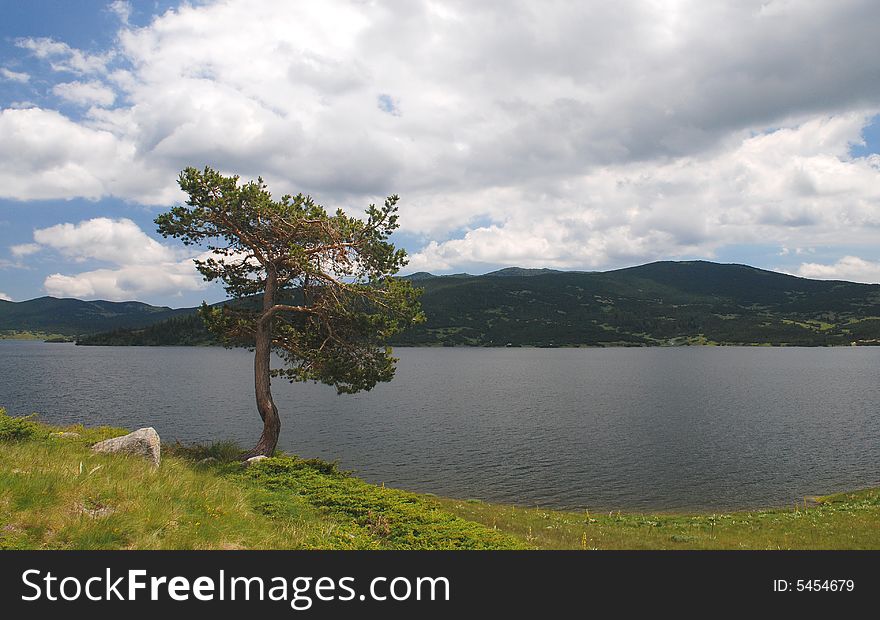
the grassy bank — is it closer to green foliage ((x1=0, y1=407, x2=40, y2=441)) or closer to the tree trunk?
green foliage ((x1=0, y1=407, x2=40, y2=441))

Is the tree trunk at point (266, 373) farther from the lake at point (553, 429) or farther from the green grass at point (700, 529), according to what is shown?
the lake at point (553, 429)

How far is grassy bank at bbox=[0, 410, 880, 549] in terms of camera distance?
10672 millimetres

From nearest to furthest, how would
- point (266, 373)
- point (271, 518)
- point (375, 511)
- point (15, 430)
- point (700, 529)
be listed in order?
point (271, 518) → point (375, 511) → point (15, 430) → point (700, 529) → point (266, 373)

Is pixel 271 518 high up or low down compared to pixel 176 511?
down

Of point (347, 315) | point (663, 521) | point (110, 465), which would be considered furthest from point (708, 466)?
point (110, 465)

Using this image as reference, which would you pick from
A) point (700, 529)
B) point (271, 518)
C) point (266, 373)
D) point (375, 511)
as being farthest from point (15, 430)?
point (700, 529)

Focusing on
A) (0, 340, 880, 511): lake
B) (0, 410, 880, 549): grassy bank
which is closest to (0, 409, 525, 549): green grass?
(0, 410, 880, 549): grassy bank

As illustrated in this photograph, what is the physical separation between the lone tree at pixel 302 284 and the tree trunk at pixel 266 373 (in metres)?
0.06

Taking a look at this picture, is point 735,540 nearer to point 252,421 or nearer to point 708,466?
point 708,466

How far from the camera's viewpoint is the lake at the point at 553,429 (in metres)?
39.9

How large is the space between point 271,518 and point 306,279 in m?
15.2

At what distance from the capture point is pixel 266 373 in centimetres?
2920

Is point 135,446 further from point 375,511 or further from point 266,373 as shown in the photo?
point 266,373

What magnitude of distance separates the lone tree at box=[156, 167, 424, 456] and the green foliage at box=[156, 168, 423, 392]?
0.06 m
